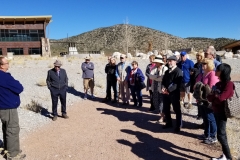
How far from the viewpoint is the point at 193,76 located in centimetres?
708

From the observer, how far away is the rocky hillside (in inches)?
3123

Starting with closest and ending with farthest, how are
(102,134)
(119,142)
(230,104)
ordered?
(230,104)
(119,142)
(102,134)

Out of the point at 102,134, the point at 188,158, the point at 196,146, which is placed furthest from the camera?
the point at 102,134

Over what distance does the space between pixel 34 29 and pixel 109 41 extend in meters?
45.6

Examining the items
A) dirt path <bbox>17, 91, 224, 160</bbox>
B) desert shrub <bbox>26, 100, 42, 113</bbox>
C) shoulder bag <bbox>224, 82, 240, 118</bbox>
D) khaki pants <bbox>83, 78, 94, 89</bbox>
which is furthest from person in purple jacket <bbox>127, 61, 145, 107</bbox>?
shoulder bag <bbox>224, 82, 240, 118</bbox>

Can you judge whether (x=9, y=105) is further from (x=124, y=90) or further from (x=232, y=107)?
(x=124, y=90)

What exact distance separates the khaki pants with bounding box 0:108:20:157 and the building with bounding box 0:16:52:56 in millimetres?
40462

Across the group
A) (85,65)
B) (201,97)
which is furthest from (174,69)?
(85,65)

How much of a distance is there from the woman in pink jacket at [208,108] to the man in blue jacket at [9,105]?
3.56m

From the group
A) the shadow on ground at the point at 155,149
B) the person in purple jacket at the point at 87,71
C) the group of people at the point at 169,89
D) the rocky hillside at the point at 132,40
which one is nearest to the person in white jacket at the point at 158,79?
the group of people at the point at 169,89

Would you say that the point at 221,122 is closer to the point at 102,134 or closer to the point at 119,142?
the point at 119,142

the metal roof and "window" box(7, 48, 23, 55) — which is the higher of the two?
the metal roof

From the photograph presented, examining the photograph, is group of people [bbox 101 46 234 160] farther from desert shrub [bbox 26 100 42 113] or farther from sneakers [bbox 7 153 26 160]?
sneakers [bbox 7 153 26 160]

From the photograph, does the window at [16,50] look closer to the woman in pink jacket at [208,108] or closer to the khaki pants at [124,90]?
the khaki pants at [124,90]
